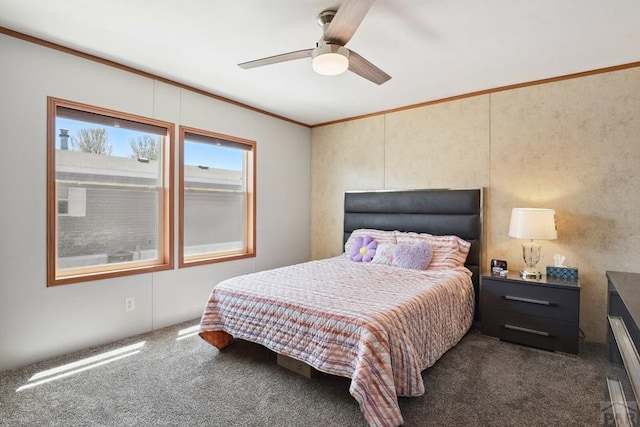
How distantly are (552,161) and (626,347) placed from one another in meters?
2.11

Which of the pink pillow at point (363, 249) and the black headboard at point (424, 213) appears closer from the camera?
the black headboard at point (424, 213)

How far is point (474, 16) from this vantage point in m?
2.13

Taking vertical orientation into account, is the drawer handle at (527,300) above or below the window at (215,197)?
below

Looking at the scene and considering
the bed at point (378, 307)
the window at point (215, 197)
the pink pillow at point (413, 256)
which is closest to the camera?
the bed at point (378, 307)

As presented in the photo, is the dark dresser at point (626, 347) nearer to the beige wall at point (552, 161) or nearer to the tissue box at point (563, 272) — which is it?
the tissue box at point (563, 272)

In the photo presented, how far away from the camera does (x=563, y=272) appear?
9.73 ft

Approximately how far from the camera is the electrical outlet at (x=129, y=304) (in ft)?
9.89

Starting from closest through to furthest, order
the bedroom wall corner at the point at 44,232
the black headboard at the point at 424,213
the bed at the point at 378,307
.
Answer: the bed at the point at 378,307, the bedroom wall corner at the point at 44,232, the black headboard at the point at 424,213

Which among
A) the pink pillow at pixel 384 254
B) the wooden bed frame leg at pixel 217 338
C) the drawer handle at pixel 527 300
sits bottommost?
the wooden bed frame leg at pixel 217 338

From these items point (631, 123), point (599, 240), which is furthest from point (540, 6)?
point (599, 240)

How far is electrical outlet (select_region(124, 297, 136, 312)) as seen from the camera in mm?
3015

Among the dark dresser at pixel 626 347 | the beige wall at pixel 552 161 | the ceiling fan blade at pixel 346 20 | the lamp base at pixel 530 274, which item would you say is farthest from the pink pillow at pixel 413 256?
the ceiling fan blade at pixel 346 20

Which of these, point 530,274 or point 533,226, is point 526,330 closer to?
point 530,274

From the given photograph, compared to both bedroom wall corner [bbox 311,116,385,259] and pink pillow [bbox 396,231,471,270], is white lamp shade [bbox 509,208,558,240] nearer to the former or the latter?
pink pillow [bbox 396,231,471,270]
